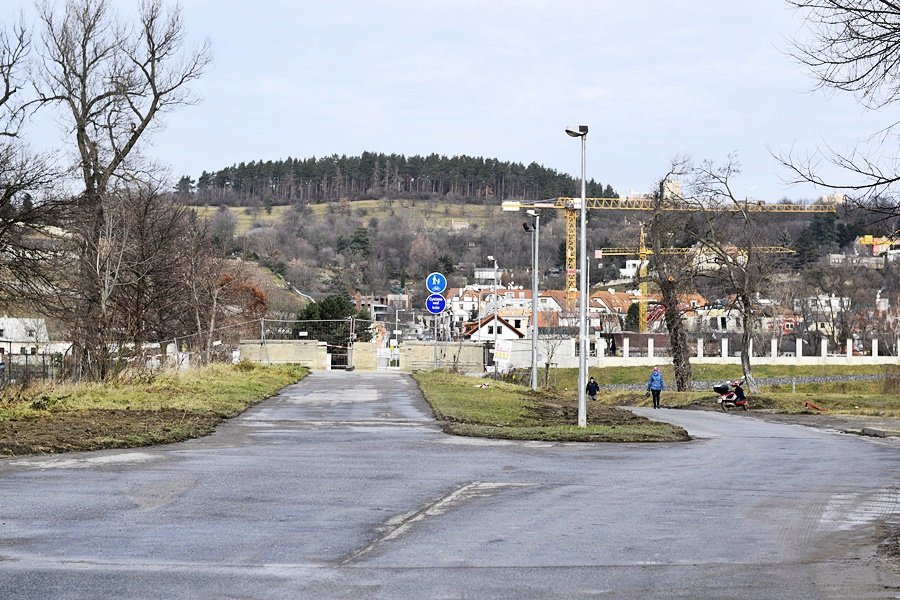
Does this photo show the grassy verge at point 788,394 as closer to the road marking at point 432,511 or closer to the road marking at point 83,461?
the road marking at point 432,511

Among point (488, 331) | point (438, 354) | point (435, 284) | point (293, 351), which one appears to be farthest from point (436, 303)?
point (488, 331)

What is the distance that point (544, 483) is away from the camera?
15.3 m

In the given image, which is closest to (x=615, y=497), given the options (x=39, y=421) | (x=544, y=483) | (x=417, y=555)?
(x=544, y=483)

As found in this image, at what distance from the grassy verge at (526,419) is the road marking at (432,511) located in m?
7.92

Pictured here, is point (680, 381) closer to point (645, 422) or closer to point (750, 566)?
point (645, 422)

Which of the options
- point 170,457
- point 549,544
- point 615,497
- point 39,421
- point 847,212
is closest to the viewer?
point 549,544

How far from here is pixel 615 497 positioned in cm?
1391

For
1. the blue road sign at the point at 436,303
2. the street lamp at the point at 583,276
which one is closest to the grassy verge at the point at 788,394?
the blue road sign at the point at 436,303

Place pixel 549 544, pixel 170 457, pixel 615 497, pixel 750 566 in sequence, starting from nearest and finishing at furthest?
pixel 750 566, pixel 549 544, pixel 615 497, pixel 170 457

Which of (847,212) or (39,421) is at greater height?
(847,212)

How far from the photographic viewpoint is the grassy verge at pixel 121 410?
1934cm

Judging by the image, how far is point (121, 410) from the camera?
85.7ft

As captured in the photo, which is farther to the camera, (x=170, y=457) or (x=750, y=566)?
(x=170, y=457)

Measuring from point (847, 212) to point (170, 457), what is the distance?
1089cm
